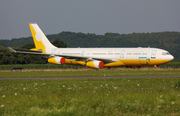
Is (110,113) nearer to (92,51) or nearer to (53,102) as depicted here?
(53,102)

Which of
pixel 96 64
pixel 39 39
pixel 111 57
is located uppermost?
pixel 39 39

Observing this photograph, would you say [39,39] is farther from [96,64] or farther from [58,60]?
[96,64]

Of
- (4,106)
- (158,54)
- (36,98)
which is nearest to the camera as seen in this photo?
(4,106)

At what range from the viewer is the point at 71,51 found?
54.8 m

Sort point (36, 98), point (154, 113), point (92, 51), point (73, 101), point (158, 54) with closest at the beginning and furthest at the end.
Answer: point (154, 113) → point (73, 101) → point (36, 98) → point (158, 54) → point (92, 51)

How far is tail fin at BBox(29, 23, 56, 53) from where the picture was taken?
57906mm

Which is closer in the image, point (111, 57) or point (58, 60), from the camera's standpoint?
point (111, 57)

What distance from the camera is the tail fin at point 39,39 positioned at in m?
57.9

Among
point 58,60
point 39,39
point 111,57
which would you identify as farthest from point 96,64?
point 39,39

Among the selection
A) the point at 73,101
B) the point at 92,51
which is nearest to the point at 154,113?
the point at 73,101

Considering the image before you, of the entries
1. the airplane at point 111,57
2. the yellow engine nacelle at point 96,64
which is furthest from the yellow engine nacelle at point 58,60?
the yellow engine nacelle at point 96,64

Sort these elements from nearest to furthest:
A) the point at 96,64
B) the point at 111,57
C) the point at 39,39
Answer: the point at 96,64 → the point at 111,57 → the point at 39,39

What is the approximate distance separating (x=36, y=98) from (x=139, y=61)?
3453cm

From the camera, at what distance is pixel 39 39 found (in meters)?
58.4
